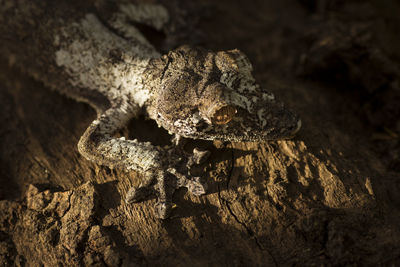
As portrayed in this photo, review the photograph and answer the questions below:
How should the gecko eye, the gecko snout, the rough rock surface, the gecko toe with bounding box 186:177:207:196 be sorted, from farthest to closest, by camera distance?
the gecko toe with bounding box 186:177:207:196
the gecko eye
the gecko snout
the rough rock surface

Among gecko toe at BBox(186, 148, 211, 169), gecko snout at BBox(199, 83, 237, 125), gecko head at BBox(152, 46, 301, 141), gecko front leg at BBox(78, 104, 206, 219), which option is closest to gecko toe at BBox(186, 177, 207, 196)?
gecko front leg at BBox(78, 104, 206, 219)

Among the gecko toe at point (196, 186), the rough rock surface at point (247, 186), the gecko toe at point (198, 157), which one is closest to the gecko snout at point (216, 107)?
the gecko toe at point (198, 157)

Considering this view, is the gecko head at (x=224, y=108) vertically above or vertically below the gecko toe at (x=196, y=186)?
above

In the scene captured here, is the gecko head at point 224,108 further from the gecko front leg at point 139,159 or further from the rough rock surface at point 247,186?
the gecko front leg at point 139,159

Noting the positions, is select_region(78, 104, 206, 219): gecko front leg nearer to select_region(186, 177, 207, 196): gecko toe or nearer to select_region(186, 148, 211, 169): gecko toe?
select_region(186, 177, 207, 196): gecko toe

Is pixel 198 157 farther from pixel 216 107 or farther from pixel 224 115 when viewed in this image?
pixel 216 107

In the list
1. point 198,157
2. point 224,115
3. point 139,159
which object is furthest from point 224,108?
point 139,159
